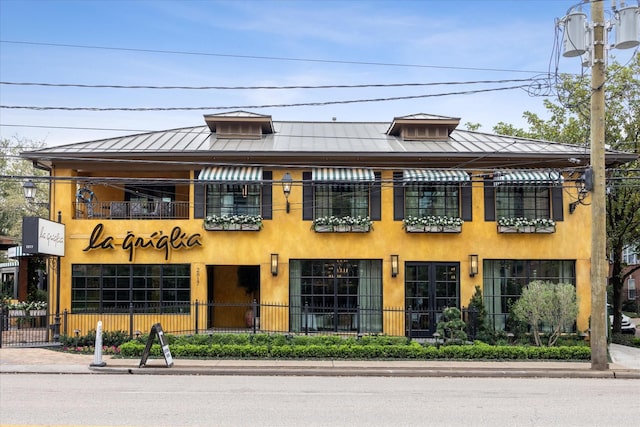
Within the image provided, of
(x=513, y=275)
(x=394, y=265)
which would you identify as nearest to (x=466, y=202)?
(x=513, y=275)

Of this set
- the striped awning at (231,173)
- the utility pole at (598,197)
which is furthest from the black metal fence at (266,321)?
the utility pole at (598,197)

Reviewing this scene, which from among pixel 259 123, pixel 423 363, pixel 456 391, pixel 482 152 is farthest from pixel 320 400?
pixel 259 123

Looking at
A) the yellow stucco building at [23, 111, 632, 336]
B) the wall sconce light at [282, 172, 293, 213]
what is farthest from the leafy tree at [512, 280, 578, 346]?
the wall sconce light at [282, 172, 293, 213]

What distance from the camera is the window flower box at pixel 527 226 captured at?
75.7ft

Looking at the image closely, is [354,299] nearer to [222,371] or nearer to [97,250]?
[222,371]

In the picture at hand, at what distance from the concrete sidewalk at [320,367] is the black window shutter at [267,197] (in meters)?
6.46

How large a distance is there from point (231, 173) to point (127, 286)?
545 cm

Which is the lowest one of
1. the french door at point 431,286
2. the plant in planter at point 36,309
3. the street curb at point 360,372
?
the street curb at point 360,372

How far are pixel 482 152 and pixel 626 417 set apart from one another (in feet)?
42.6

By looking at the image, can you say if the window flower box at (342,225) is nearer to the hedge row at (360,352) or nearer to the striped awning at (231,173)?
the striped awning at (231,173)

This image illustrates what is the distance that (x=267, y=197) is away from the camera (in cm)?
2362

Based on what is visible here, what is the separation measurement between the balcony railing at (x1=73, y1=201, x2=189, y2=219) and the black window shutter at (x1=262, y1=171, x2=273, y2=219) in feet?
9.45

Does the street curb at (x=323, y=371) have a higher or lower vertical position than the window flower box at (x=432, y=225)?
lower

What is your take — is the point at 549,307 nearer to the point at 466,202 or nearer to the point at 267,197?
the point at 466,202
